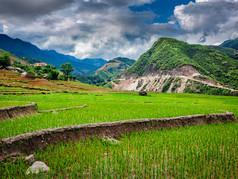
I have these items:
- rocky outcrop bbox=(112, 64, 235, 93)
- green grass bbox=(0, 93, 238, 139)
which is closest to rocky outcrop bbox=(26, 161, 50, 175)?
green grass bbox=(0, 93, 238, 139)

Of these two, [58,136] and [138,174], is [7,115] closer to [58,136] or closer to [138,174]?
[58,136]

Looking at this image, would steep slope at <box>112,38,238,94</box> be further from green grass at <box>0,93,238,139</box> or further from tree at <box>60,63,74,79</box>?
green grass at <box>0,93,238,139</box>

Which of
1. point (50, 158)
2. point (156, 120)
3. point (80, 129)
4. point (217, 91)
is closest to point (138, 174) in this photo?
point (50, 158)

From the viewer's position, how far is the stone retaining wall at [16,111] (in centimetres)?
828

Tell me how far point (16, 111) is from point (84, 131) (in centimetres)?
668

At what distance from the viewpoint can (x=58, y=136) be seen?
504cm

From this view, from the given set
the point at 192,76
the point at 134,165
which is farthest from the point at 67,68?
the point at 192,76

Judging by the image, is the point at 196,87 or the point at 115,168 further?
the point at 196,87

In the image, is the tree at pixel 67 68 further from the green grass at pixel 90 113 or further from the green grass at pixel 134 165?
the green grass at pixel 134 165

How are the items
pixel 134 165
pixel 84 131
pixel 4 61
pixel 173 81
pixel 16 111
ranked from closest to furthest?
pixel 134 165
pixel 84 131
pixel 16 111
pixel 4 61
pixel 173 81

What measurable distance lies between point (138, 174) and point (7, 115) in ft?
30.3

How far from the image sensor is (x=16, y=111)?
921 cm

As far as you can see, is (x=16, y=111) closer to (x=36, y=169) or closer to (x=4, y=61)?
(x=36, y=169)

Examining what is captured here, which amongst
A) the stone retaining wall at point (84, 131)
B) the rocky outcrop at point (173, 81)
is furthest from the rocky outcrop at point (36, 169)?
the rocky outcrop at point (173, 81)
